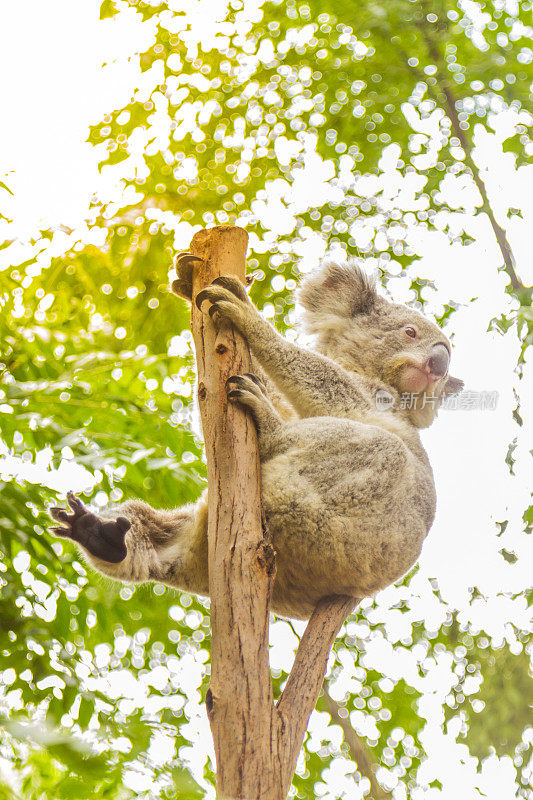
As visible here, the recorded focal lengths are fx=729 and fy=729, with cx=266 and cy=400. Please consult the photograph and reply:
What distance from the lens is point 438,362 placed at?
2.89 meters

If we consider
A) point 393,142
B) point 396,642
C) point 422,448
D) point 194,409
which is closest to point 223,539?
point 194,409

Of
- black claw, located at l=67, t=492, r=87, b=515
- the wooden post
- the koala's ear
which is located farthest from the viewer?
the koala's ear

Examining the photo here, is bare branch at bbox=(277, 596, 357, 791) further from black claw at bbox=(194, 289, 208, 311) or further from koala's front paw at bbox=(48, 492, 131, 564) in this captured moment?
black claw at bbox=(194, 289, 208, 311)

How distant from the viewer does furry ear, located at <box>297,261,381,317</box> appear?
306 cm

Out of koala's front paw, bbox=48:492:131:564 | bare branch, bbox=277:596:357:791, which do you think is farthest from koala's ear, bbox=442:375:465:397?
koala's front paw, bbox=48:492:131:564

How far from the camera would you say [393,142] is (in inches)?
165

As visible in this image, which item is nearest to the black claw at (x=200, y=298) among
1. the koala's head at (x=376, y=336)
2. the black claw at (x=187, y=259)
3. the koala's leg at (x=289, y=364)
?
the koala's leg at (x=289, y=364)

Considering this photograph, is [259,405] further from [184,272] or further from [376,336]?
[376,336]

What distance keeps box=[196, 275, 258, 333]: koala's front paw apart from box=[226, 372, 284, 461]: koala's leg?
0.56 ft

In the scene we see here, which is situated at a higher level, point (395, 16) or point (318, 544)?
point (395, 16)

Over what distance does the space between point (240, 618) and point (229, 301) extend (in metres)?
0.89

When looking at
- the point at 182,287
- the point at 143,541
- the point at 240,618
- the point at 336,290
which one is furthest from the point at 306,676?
the point at 336,290

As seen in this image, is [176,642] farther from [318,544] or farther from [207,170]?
[207,170]

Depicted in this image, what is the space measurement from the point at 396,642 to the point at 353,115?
10.1 feet
